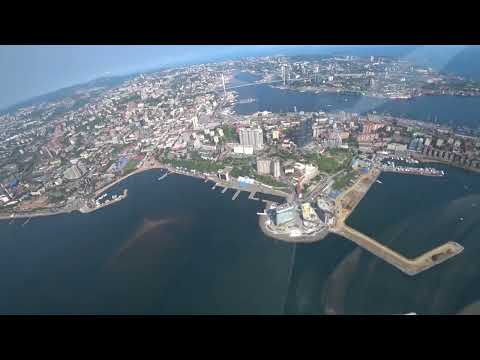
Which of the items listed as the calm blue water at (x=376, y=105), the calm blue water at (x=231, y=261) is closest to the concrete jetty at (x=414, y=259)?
the calm blue water at (x=231, y=261)

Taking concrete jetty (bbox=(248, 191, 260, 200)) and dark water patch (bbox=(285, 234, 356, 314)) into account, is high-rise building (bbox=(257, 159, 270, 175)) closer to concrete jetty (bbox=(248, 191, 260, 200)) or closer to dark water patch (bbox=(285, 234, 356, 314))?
concrete jetty (bbox=(248, 191, 260, 200))

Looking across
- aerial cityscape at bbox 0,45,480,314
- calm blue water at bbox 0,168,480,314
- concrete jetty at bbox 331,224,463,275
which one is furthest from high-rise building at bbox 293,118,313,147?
concrete jetty at bbox 331,224,463,275

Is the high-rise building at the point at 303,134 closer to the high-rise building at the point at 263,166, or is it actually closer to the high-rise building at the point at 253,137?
the high-rise building at the point at 253,137

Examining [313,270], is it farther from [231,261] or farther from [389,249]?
[231,261]

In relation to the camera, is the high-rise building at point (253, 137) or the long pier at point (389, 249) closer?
the long pier at point (389, 249)

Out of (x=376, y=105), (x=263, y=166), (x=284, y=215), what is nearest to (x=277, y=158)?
(x=263, y=166)
